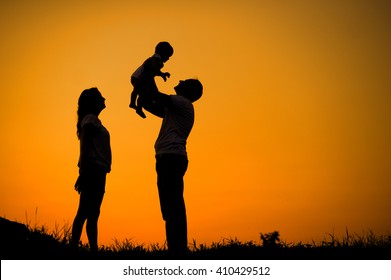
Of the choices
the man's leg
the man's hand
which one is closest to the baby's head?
the man's hand

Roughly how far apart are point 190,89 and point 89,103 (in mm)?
1475

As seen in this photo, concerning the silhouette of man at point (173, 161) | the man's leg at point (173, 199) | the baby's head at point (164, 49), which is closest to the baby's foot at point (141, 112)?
the silhouette of man at point (173, 161)

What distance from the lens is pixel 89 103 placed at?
714cm

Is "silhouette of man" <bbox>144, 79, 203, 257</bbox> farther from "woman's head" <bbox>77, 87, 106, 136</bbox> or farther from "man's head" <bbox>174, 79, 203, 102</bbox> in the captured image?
"woman's head" <bbox>77, 87, 106, 136</bbox>

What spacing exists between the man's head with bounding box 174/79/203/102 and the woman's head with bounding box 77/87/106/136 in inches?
47.7

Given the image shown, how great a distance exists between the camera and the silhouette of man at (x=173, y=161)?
5.95 m

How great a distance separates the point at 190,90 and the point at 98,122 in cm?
134

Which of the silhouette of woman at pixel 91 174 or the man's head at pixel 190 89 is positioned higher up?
the man's head at pixel 190 89

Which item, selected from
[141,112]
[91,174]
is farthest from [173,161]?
[91,174]

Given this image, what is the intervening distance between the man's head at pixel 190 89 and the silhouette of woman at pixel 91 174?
121 cm

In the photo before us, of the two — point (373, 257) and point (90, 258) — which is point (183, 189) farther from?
point (373, 257)

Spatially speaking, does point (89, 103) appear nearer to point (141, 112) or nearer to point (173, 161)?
point (141, 112)

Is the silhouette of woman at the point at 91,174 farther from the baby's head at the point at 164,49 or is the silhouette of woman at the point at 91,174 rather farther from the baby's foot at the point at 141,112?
the baby's head at the point at 164,49
